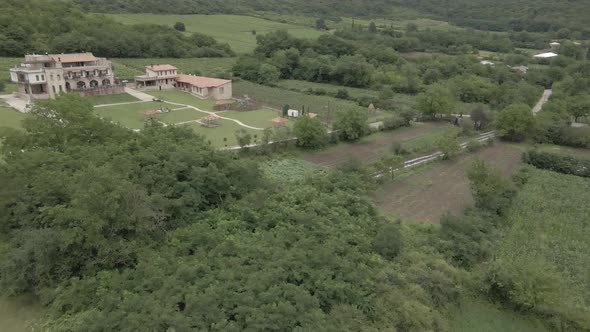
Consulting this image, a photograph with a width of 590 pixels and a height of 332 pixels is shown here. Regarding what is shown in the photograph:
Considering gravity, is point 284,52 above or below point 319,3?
below

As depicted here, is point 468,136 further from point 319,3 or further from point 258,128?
point 319,3

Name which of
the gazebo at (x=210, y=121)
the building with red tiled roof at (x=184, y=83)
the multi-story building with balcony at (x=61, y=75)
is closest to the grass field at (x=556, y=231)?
the gazebo at (x=210, y=121)

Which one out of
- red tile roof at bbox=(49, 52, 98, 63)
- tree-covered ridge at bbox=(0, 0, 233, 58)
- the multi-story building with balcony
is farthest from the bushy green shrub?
tree-covered ridge at bbox=(0, 0, 233, 58)

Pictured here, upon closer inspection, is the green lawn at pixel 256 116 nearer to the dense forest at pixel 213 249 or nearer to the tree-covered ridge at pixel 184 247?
the dense forest at pixel 213 249

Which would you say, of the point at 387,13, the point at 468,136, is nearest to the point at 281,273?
the point at 468,136

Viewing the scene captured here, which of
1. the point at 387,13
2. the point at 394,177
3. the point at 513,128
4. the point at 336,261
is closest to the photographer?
the point at 336,261

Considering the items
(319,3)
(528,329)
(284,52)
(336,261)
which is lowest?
(528,329)

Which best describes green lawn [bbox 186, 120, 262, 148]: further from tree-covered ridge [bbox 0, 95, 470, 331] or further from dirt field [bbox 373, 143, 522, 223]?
dirt field [bbox 373, 143, 522, 223]
